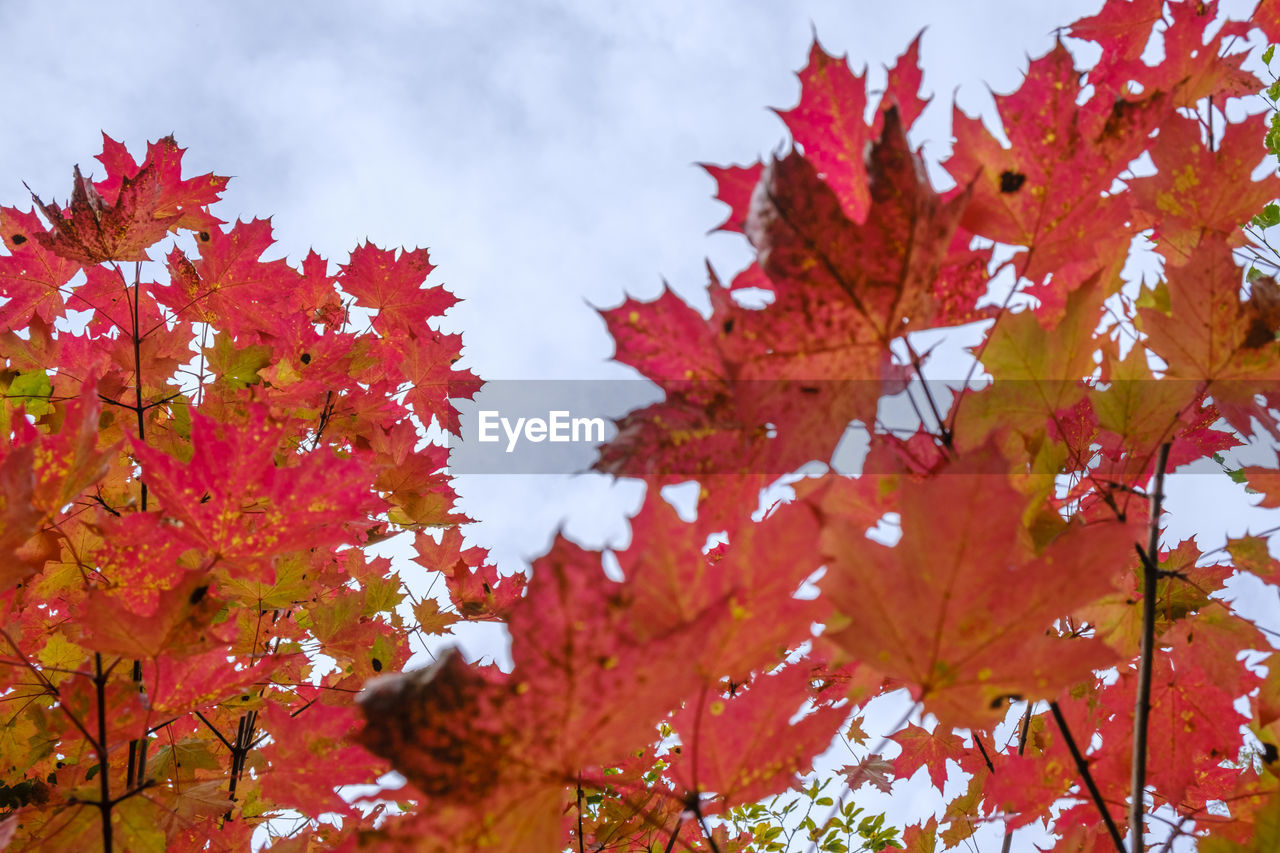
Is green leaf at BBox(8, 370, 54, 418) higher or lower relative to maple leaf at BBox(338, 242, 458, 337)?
lower

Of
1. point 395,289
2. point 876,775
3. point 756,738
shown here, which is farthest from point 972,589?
point 395,289

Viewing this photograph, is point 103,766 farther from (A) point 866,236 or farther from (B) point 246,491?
(A) point 866,236

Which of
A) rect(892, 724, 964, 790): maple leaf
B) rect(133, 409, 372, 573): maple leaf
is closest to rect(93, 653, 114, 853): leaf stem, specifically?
rect(133, 409, 372, 573): maple leaf

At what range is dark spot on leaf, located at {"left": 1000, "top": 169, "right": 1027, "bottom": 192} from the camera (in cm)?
83

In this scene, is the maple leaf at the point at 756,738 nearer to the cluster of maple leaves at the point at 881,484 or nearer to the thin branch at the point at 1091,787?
the cluster of maple leaves at the point at 881,484

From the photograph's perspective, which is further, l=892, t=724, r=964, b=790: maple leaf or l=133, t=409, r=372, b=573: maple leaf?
l=892, t=724, r=964, b=790: maple leaf

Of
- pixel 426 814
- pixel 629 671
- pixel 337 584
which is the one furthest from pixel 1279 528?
pixel 337 584

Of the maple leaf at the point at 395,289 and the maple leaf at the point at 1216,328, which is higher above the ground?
the maple leaf at the point at 395,289

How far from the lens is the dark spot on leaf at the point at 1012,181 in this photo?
0.83 metres

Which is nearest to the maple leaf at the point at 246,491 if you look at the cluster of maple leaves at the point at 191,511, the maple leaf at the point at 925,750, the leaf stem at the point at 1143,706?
the cluster of maple leaves at the point at 191,511

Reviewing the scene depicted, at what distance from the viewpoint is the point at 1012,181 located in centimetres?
83

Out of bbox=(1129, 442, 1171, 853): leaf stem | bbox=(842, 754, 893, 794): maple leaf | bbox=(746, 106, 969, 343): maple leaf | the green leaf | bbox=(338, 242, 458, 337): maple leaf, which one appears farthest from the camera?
bbox=(338, 242, 458, 337): maple leaf

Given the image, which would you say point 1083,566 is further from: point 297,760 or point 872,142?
point 297,760

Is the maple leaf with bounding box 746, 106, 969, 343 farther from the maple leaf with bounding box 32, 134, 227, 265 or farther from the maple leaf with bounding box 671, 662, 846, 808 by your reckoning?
the maple leaf with bounding box 32, 134, 227, 265
